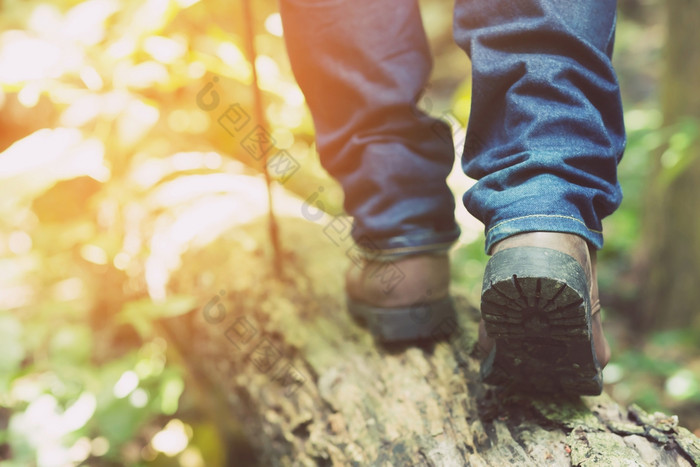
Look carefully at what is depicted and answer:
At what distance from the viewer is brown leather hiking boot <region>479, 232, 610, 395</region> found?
676mm

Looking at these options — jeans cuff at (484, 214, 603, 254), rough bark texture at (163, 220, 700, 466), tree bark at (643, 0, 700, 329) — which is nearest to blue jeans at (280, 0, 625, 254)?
jeans cuff at (484, 214, 603, 254)

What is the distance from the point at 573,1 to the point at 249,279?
97cm

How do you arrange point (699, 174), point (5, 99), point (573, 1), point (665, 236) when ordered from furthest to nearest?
point (5, 99) → point (665, 236) → point (699, 174) → point (573, 1)

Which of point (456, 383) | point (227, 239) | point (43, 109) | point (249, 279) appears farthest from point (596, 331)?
point (43, 109)

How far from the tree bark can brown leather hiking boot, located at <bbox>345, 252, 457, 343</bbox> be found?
1002 millimetres

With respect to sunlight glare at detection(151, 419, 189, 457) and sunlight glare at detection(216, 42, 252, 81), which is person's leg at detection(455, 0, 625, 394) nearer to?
sunlight glare at detection(216, 42, 252, 81)

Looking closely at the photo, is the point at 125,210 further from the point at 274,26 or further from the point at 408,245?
the point at 408,245

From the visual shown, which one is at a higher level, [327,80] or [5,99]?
[327,80]

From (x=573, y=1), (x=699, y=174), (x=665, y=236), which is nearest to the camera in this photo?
(x=573, y=1)

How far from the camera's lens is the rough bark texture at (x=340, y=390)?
2.51 ft

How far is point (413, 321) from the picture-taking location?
41.3 inches

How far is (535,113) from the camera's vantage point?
77cm

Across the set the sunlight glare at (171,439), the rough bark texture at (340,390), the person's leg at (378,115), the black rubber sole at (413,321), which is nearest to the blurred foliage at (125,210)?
the sunlight glare at (171,439)

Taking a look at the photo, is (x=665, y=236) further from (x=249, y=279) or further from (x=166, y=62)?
(x=166, y=62)
